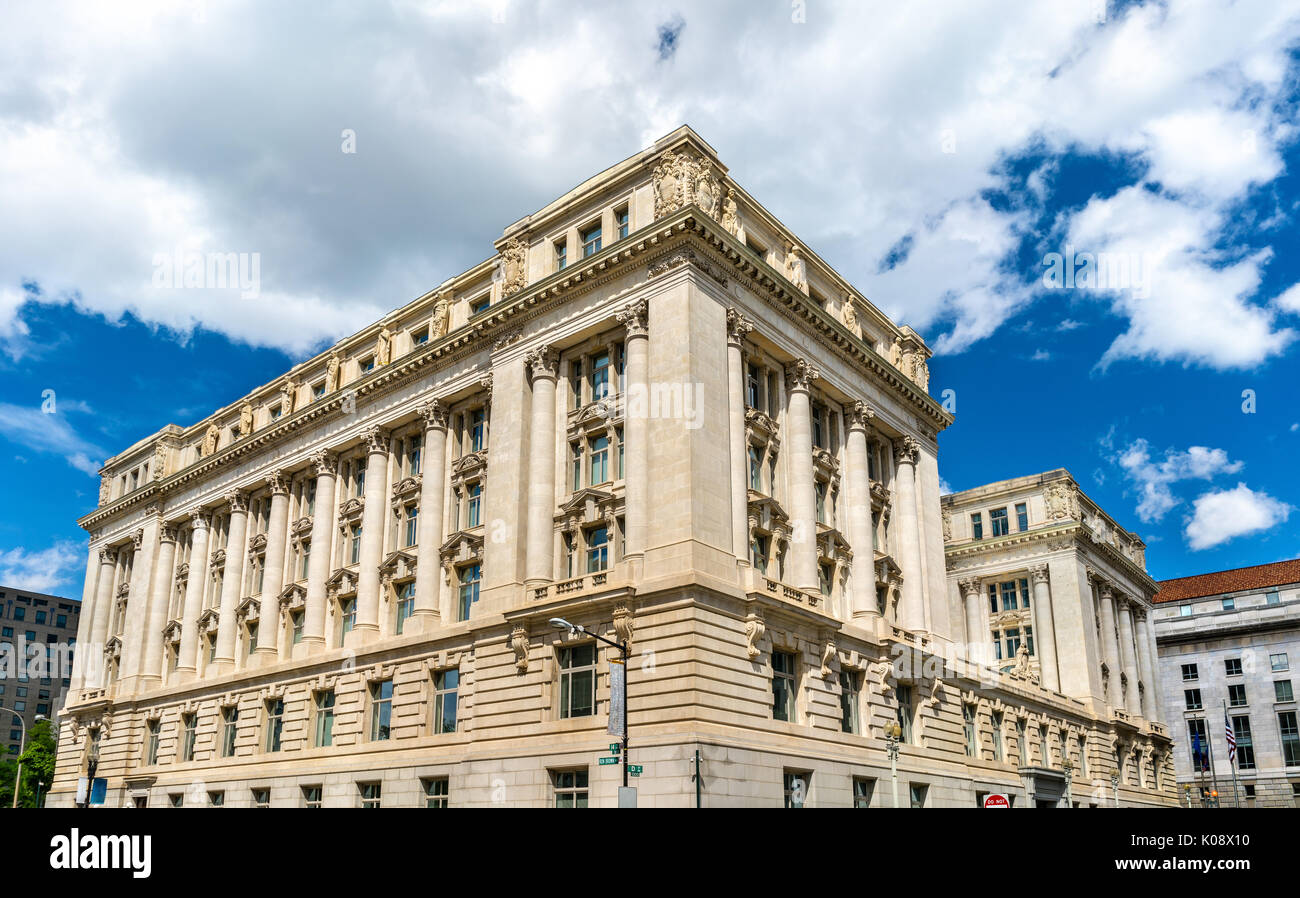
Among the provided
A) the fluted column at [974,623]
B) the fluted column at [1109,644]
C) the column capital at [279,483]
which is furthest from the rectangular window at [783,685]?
the fluted column at [1109,644]

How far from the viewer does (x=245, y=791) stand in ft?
168

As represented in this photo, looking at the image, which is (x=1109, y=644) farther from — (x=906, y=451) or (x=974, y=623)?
(x=906, y=451)

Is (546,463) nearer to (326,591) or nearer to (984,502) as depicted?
(326,591)

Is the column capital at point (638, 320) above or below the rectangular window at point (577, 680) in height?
above

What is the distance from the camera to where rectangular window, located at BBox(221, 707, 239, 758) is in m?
54.9

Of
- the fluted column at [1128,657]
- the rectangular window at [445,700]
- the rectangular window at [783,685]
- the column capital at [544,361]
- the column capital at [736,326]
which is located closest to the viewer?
the rectangular window at [783,685]

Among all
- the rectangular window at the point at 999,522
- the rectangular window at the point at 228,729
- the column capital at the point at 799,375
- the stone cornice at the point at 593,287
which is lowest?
the rectangular window at the point at 228,729

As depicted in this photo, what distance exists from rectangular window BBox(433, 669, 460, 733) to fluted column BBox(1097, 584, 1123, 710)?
52.2m

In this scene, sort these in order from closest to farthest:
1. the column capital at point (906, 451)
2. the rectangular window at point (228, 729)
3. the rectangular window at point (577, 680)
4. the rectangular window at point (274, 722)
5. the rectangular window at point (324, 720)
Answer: the rectangular window at point (577, 680) < the rectangular window at point (324, 720) < the rectangular window at point (274, 722) < the column capital at point (906, 451) < the rectangular window at point (228, 729)

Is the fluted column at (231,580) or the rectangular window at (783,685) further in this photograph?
the fluted column at (231,580)

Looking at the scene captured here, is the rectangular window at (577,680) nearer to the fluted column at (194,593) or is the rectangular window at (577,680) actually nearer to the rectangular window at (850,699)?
the rectangular window at (850,699)

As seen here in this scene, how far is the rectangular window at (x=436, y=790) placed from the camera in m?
42.0

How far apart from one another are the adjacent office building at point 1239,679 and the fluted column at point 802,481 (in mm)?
65549

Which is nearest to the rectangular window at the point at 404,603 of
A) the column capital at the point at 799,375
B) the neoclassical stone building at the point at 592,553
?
the neoclassical stone building at the point at 592,553
